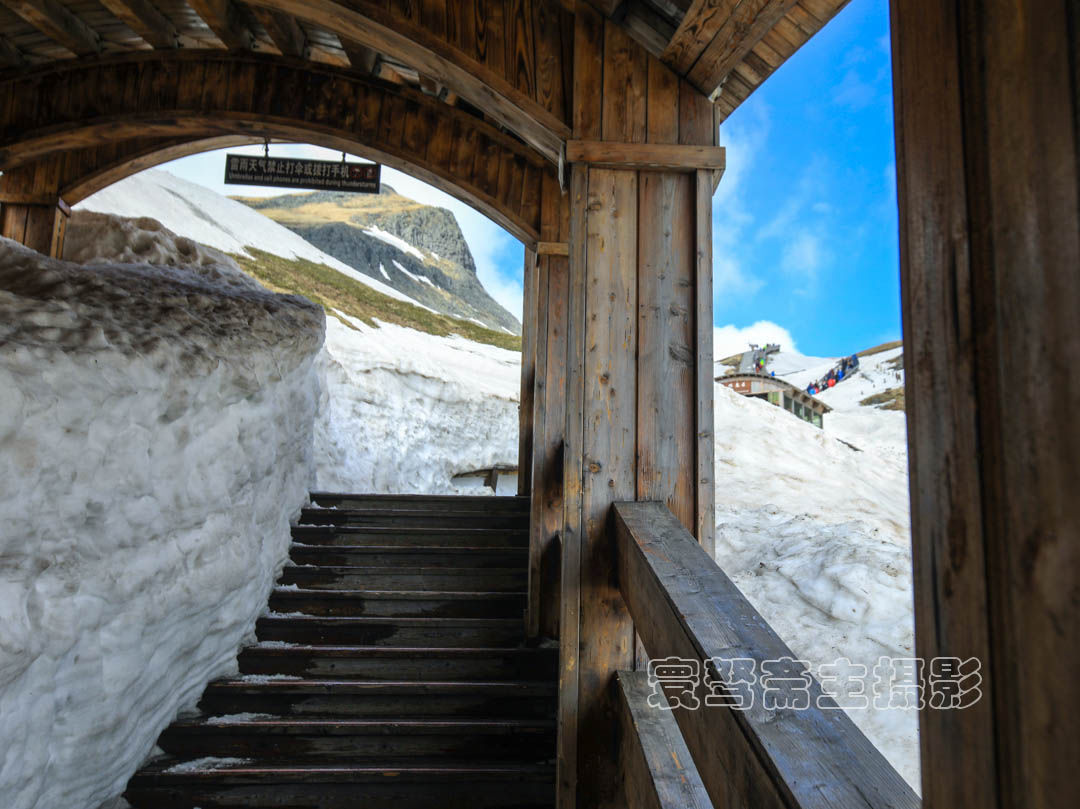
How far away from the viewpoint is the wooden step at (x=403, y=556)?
420cm

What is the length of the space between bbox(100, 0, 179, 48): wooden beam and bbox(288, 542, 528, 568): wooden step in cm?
322

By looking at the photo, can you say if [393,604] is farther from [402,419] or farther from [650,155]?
[402,419]

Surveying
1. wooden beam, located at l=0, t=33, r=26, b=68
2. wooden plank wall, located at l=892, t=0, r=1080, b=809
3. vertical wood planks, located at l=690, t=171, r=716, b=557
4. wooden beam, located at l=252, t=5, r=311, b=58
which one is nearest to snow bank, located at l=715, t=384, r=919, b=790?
vertical wood planks, located at l=690, t=171, r=716, b=557

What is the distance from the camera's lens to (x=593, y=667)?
6.07 feet

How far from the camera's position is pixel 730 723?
889 mm

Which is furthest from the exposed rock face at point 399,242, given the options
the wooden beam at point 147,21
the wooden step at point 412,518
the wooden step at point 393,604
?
the wooden step at point 393,604

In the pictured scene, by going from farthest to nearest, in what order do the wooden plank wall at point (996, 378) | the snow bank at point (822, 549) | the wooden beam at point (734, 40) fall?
the snow bank at point (822, 549), the wooden beam at point (734, 40), the wooden plank wall at point (996, 378)

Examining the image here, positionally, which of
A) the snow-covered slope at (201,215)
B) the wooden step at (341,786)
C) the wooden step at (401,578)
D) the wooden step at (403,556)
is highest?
the snow-covered slope at (201,215)

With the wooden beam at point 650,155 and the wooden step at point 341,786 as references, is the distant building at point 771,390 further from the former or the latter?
the wooden beam at point 650,155

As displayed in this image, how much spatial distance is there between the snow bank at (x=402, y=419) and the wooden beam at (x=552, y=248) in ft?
14.2

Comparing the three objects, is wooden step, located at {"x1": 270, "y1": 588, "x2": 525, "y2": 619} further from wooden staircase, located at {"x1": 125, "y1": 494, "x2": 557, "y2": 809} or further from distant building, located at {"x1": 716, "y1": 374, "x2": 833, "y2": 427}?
distant building, located at {"x1": 716, "y1": 374, "x2": 833, "y2": 427}

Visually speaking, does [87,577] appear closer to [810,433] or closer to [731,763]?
[731,763]

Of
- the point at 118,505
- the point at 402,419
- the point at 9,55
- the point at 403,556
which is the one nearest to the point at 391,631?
the point at 403,556

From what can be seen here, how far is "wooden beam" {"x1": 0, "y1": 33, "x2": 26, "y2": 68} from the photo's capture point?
3.58 metres
